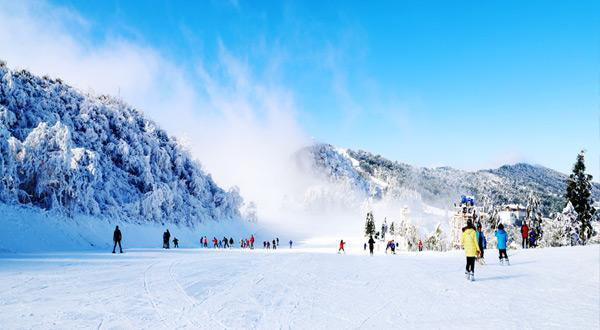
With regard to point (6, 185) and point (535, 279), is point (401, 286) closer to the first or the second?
point (535, 279)

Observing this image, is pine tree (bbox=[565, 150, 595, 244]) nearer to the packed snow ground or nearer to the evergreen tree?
the evergreen tree

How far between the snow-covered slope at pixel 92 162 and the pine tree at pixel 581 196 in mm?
48176

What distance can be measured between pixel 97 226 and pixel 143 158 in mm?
14621

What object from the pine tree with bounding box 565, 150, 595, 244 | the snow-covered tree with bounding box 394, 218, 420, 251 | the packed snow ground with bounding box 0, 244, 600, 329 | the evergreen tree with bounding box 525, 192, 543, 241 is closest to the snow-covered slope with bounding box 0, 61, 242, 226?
the packed snow ground with bounding box 0, 244, 600, 329

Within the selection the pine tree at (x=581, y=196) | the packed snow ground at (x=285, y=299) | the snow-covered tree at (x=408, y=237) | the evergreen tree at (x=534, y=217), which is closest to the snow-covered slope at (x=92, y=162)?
the packed snow ground at (x=285, y=299)

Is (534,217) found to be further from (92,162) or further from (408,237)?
(92,162)

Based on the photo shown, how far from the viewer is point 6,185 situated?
27.8 meters

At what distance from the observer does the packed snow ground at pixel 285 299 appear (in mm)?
7371

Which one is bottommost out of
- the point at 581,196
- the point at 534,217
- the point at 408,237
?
the point at 408,237

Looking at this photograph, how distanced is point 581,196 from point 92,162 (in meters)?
54.2

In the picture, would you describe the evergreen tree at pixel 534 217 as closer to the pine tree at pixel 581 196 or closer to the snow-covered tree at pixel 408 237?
the pine tree at pixel 581 196

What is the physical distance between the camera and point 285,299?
9.49 m

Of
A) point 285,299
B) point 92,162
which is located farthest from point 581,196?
point 92,162

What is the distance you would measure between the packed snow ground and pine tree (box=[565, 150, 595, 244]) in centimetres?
3970
